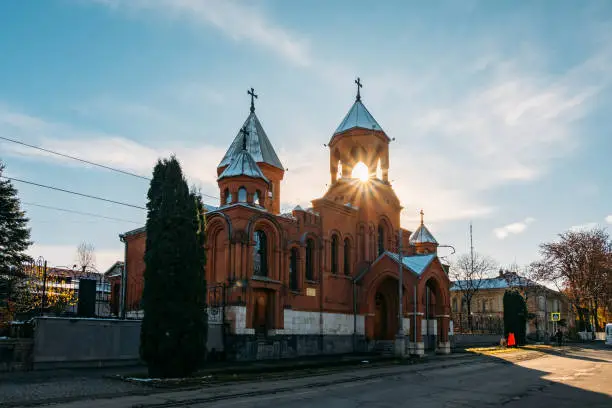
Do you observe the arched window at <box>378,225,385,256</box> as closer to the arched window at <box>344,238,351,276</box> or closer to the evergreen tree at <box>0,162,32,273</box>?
the arched window at <box>344,238,351,276</box>

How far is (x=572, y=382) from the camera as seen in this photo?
18.4 m

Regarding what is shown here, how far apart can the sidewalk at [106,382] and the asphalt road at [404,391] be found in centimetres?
38

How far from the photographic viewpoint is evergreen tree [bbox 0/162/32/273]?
3494 cm

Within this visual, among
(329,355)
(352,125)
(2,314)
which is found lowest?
(329,355)

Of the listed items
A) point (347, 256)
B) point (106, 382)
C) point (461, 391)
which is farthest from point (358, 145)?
point (106, 382)

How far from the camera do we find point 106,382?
16.7m

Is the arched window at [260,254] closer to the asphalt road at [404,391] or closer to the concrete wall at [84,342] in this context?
the concrete wall at [84,342]

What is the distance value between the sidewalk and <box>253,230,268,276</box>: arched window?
23.9ft

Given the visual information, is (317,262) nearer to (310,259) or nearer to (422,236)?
(310,259)

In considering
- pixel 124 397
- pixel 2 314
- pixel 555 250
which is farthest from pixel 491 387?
pixel 555 250

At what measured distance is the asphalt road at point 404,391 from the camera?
43.0ft

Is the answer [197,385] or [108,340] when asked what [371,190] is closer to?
[108,340]

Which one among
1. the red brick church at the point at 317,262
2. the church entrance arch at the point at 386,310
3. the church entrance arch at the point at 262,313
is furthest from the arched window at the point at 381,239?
the church entrance arch at the point at 262,313

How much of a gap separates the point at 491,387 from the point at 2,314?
26.3 metres
